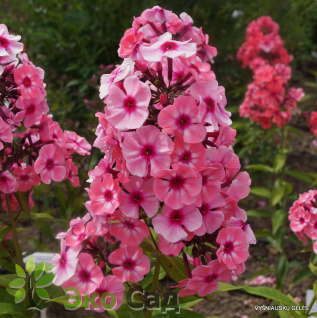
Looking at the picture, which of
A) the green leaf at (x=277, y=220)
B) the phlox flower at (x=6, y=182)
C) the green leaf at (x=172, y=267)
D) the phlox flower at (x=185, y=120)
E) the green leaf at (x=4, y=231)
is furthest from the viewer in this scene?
the green leaf at (x=277, y=220)

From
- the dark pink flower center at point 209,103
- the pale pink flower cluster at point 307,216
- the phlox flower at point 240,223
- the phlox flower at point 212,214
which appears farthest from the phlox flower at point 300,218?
the dark pink flower center at point 209,103

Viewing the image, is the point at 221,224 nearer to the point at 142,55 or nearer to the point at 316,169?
the point at 142,55

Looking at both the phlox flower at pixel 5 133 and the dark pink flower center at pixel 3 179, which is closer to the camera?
the phlox flower at pixel 5 133

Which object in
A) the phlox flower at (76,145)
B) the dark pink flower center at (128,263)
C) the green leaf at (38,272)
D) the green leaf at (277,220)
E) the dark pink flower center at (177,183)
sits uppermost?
the dark pink flower center at (177,183)

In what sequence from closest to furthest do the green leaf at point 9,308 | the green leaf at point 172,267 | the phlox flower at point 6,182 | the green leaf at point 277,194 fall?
the green leaf at point 172,267
the green leaf at point 9,308
the phlox flower at point 6,182
the green leaf at point 277,194

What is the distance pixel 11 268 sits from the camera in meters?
2.03

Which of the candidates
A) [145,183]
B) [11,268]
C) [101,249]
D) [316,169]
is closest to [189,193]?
[145,183]

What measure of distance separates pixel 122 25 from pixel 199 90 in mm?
3423

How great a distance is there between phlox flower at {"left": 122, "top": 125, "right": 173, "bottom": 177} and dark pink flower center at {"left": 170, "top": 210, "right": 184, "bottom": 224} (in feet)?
0.37

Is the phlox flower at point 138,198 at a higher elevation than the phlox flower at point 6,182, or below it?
higher

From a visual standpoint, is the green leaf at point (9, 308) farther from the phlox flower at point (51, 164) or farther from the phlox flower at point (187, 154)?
the phlox flower at point (187, 154)

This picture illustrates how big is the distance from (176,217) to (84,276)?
0.93 ft

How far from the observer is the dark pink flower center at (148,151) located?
1.23 m

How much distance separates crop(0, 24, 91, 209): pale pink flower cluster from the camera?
66.1 inches
